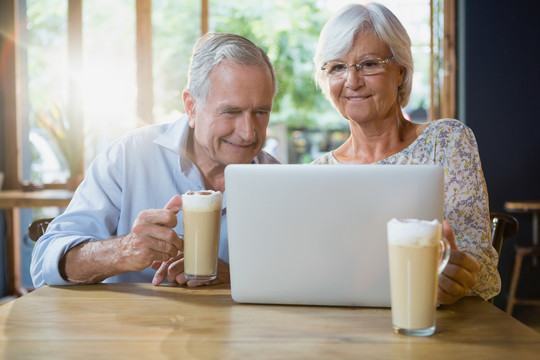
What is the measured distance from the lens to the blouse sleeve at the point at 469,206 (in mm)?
1457

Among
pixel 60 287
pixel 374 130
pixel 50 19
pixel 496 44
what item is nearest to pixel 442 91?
pixel 496 44

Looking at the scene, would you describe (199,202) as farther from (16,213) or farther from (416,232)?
(16,213)

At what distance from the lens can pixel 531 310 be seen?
173 inches

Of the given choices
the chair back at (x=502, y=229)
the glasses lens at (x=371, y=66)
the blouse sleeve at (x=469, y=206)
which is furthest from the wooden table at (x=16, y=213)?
the chair back at (x=502, y=229)

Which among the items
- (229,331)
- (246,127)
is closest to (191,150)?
(246,127)

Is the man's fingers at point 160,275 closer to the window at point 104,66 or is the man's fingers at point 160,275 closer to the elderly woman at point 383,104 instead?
the elderly woman at point 383,104

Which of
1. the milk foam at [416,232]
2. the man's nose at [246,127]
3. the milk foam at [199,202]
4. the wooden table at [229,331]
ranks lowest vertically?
the wooden table at [229,331]

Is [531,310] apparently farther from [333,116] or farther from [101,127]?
[333,116]

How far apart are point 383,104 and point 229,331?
1.19m

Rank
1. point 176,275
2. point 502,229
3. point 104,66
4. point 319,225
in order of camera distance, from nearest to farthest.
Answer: point 319,225, point 176,275, point 502,229, point 104,66

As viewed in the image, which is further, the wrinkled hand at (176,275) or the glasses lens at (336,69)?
the glasses lens at (336,69)

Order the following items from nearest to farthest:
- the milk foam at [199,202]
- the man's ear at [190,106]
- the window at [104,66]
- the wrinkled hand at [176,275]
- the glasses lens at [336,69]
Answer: the milk foam at [199,202] → the wrinkled hand at [176,275] → the man's ear at [190,106] → the glasses lens at [336,69] → the window at [104,66]

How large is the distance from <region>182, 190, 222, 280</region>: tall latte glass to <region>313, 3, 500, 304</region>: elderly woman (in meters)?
0.69

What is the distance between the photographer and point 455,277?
45.3 inches
